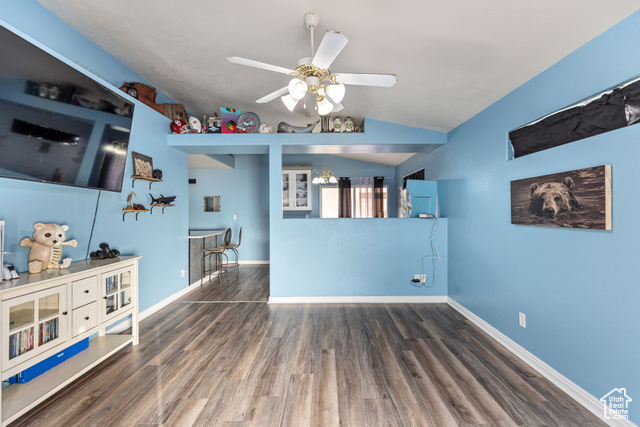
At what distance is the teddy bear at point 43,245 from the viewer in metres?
1.87

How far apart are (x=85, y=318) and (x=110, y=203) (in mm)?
1241

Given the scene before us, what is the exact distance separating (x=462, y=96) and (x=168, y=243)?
4017 mm

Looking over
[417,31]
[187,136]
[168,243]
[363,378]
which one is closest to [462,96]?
[417,31]

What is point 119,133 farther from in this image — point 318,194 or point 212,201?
point 318,194

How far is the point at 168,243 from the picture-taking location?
3.73 metres

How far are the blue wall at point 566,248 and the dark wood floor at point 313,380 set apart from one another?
0.35 metres

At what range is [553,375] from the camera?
6.49ft

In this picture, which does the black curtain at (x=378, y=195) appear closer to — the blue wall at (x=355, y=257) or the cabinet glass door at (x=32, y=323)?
the blue wall at (x=355, y=257)

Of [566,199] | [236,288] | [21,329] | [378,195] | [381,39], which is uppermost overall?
[381,39]

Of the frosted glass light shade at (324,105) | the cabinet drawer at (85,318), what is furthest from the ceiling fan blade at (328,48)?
the cabinet drawer at (85,318)

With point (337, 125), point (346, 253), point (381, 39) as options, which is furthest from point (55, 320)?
point (337, 125)

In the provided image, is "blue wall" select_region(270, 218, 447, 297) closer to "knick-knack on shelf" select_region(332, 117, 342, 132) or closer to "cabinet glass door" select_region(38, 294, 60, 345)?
"knick-knack on shelf" select_region(332, 117, 342, 132)

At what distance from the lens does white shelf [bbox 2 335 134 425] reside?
1.59 meters

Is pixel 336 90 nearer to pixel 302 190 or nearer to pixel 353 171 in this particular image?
pixel 302 190
